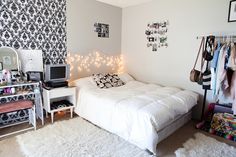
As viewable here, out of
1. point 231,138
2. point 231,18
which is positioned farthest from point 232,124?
point 231,18

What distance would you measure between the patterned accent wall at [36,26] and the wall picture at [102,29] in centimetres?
79

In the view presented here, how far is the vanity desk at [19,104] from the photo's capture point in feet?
7.75

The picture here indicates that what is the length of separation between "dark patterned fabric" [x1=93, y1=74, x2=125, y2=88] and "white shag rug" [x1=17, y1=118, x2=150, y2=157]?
913mm

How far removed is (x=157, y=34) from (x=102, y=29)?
4.22 ft

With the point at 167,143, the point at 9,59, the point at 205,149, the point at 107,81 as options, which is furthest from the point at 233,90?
the point at 9,59

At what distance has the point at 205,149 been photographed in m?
2.17

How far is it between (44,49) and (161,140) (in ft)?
8.43

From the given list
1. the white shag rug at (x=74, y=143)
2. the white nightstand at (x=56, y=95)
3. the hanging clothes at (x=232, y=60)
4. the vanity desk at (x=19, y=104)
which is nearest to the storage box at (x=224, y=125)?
the hanging clothes at (x=232, y=60)

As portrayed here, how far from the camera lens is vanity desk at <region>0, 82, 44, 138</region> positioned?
236 cm

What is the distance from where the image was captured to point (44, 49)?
3.02 meters

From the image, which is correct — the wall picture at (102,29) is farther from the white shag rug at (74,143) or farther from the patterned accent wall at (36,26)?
the white shag rug at (74,143)

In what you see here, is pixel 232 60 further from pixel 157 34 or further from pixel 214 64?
pixel 157 34

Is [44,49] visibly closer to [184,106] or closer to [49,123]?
[49,123]

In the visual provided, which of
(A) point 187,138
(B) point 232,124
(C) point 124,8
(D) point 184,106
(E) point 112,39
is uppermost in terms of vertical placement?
(C) point 124,8
